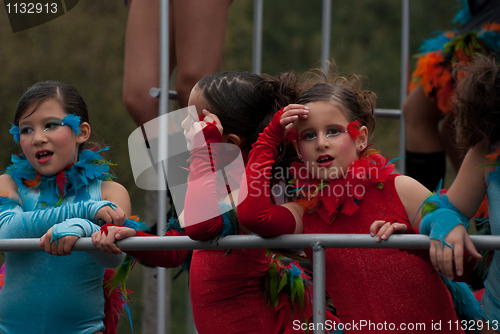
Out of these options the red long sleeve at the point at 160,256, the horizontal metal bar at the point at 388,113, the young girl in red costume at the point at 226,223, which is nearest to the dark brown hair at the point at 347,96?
the young girl in red costume at the point at 226,223

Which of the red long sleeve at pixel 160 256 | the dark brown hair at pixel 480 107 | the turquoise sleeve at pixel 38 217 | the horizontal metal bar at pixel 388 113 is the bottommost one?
the red long sleeve at pixel 160 256

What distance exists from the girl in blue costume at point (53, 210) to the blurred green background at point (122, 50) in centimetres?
503

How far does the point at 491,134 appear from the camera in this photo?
1646 millimetres

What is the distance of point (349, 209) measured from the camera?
5.67ft

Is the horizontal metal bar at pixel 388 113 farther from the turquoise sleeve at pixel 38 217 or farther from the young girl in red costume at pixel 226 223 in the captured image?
the turquoise sleeve at pixel 38 217

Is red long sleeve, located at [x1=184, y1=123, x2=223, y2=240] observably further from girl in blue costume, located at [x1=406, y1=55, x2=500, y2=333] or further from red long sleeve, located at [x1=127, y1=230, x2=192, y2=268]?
girl in blue costume, located at [x1=406, y1=55, x2=500, y2=333]

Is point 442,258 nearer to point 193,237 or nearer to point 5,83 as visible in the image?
point 193,237

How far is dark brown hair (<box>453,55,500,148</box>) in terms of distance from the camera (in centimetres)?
165

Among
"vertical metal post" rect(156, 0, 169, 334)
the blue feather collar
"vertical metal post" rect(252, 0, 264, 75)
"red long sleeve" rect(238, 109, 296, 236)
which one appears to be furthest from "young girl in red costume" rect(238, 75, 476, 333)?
"vertical metal post" rect(252, 0, 264, 75)

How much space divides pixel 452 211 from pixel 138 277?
10529 mm

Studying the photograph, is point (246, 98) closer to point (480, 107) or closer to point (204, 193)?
point (204, 193)

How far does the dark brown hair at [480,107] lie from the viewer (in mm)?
1646

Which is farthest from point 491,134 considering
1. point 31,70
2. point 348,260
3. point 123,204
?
point 31,70

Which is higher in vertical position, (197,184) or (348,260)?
(197,184)
